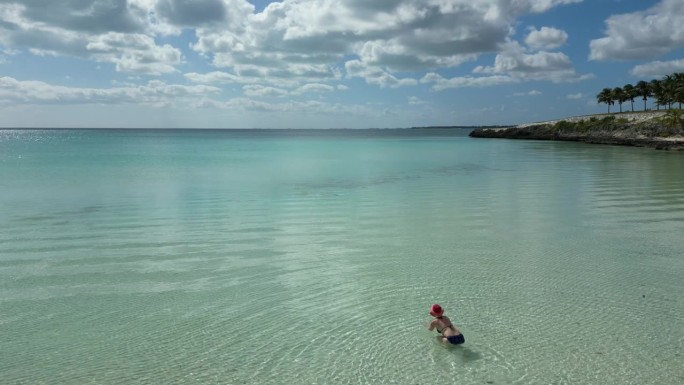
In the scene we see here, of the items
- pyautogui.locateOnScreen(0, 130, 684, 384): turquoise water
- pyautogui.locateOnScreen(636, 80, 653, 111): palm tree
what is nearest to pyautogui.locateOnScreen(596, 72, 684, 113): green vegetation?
pyautogui.locateOnScreen(636, 80, 653, 111): palm tree

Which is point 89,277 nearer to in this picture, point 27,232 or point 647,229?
point 27,232

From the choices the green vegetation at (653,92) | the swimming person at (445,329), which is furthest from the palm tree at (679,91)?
the swimming person at (445,329)

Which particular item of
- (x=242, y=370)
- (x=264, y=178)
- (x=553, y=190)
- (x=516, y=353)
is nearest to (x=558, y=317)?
(x=516, y=353)

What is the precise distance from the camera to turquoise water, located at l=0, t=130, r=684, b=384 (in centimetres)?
845

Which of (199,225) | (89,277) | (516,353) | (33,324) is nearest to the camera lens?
(516,353)

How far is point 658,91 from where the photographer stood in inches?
5443

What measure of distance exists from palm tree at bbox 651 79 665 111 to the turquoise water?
→ 131 meters

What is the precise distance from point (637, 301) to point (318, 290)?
7451mm

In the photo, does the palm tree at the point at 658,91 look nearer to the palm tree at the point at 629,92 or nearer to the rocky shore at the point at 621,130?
the palm tree at the point at 629,92

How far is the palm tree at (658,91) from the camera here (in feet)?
434

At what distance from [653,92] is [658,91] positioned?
8753 mm

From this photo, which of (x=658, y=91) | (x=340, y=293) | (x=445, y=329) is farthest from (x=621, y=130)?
(x=445, y=329)

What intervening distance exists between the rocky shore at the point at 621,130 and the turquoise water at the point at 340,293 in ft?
226

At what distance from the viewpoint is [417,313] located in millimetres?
10703
